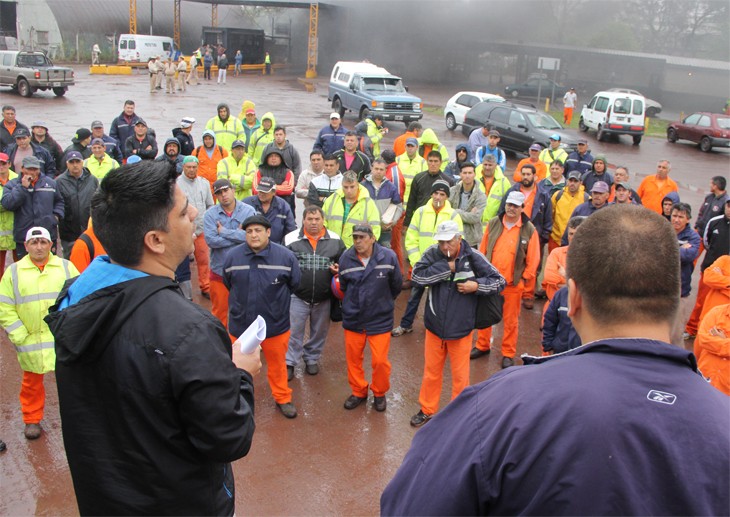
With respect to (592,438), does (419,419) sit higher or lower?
lower

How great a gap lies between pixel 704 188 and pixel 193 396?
18219mm

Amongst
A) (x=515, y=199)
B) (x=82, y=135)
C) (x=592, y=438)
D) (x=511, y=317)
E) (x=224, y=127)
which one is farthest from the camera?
(x=224, y=127)

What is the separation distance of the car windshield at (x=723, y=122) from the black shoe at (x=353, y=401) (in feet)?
74.6

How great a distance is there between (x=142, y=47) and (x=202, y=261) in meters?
38.8

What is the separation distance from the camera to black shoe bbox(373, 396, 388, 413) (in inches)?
238

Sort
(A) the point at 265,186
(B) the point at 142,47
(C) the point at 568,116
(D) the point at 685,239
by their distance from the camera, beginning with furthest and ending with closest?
(B) the point at 142,47, (C) the point at 568,116, (D) the point at 685,239, (A) the point at 265,186

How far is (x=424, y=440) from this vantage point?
143 cm

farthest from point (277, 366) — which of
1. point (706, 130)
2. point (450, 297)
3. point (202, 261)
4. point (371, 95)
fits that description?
point (706, 130)

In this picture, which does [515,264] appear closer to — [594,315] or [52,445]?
[52,445]

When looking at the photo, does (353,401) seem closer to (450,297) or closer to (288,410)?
(288,410)

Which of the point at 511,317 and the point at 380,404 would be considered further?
the point at 511,317

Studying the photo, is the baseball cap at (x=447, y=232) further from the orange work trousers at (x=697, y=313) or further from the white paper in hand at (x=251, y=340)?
the orange work trousers at (x=697, y=313)

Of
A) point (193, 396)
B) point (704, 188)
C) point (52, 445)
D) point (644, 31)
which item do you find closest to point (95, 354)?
point (193, 396)

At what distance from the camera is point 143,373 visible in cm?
186
